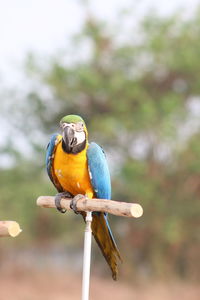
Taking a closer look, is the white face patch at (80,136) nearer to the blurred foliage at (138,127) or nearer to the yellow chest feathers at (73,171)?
the yellow chest feathers at (73,171)

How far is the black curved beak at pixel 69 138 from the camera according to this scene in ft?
6.41

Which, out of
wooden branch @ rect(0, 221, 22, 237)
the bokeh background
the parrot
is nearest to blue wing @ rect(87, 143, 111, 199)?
the parrot

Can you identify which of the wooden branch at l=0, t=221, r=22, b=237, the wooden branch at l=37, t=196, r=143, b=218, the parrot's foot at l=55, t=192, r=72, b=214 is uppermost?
the parrot's foot at l=55, t=192, r=72, b=214

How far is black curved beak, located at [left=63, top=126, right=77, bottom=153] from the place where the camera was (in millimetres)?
1953

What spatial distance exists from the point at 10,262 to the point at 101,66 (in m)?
3.02

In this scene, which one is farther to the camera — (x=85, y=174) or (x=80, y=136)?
(x=85, y=174)

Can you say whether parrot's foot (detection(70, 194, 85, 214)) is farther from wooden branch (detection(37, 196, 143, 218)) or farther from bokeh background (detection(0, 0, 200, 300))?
bokeh background (detection(0, 0, 200, 300))

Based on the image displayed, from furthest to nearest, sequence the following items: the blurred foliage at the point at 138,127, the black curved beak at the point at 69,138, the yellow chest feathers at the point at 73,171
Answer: the blurred foliage at the point at 138,127 → the yellow chest feathers at the point at 73,171 → the black curved beak at the point at 69,138

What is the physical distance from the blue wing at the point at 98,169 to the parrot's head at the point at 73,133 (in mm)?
63

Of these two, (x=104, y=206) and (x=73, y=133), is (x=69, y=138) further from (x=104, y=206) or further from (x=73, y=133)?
(x=104, y=206)

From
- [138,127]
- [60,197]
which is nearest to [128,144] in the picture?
[138,127]

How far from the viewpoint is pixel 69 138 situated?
197 centimetres

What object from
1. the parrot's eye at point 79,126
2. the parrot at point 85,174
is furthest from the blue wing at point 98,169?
the parrot's eye at point 79,126

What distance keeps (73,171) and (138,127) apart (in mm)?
4295
